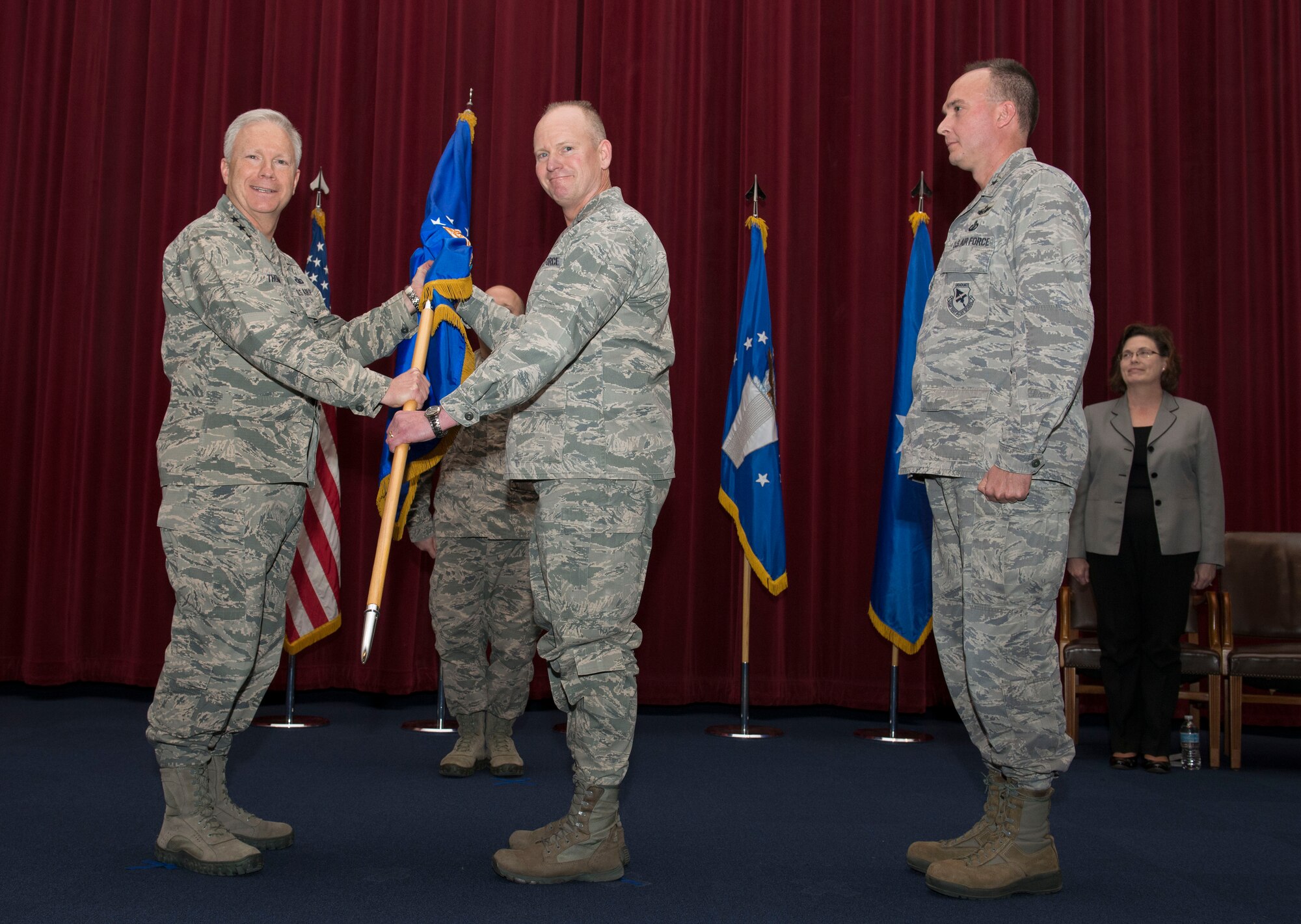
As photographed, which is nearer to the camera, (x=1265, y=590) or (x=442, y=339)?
(x=442, y=339)

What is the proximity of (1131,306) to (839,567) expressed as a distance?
78.4 inches

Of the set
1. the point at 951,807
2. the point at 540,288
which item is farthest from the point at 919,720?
the point at 540,288

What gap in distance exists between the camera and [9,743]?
3.84 m

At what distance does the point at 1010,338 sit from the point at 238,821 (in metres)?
2.14

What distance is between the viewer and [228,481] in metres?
2.32

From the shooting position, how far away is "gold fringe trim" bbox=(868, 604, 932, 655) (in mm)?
4457

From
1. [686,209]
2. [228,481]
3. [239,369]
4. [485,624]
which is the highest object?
[686,209]

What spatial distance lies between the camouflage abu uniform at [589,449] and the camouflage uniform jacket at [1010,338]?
665 mm

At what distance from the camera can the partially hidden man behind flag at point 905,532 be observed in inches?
177

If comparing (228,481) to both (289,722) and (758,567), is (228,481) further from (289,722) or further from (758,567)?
(758,567)

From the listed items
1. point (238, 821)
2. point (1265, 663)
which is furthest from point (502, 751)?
point (1265, 663)

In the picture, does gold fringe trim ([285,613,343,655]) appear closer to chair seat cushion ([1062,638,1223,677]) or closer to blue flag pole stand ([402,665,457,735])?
blue flag pole stand ([402,665,457,735])

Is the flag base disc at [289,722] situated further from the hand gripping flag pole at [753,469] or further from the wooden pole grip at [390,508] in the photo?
the wooden pole grip at [390,508]

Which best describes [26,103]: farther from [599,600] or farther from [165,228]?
[599,600]
